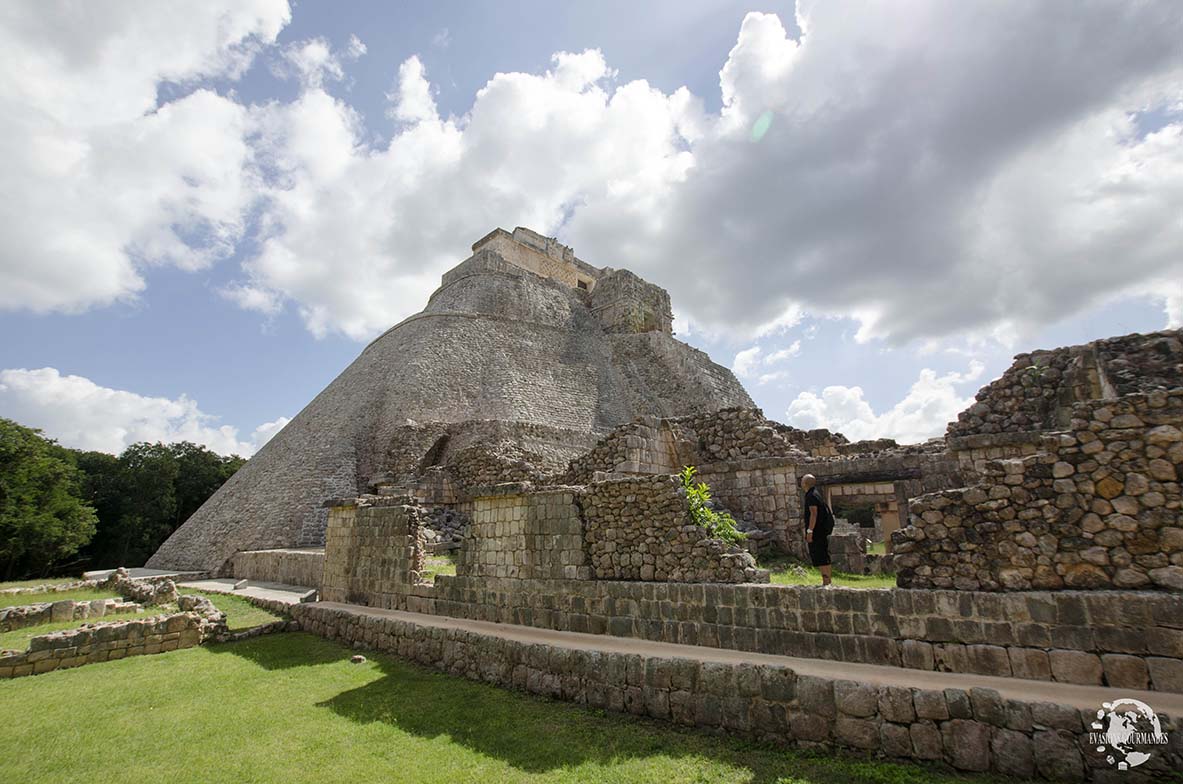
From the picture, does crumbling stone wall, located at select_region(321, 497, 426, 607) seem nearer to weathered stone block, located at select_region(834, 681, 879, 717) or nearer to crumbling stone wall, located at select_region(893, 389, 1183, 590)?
weathered stone block, located at select_region(834, 681, 879, 717)

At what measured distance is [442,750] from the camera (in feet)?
17.2

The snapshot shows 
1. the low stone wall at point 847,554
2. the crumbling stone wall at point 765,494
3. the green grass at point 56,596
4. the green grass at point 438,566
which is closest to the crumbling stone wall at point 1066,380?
the crumbling stone wall at point 765,494

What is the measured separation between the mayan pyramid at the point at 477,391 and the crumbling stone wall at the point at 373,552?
8843mm

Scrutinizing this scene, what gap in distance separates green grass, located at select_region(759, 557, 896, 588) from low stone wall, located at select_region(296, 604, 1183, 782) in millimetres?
2104

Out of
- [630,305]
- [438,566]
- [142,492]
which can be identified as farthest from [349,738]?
[142,492]

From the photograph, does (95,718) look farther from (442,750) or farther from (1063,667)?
(1063,667)

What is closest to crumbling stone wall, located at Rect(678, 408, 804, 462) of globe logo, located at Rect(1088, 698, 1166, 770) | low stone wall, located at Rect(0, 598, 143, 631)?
globe logo, located at Rect(1088, 698, 1166, 770)

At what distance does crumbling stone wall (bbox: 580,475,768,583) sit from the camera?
270 inches

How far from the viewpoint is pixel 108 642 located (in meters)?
9.02

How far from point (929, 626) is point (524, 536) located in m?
5.55

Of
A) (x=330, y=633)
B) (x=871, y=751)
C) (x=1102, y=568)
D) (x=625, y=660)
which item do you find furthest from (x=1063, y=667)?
(x=330, y=633)

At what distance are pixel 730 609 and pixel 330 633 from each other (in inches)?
310

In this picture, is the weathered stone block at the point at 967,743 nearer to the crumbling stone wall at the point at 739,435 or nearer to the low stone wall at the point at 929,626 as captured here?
the low stone wall at the point at 929,626

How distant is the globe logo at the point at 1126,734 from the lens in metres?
3.60
